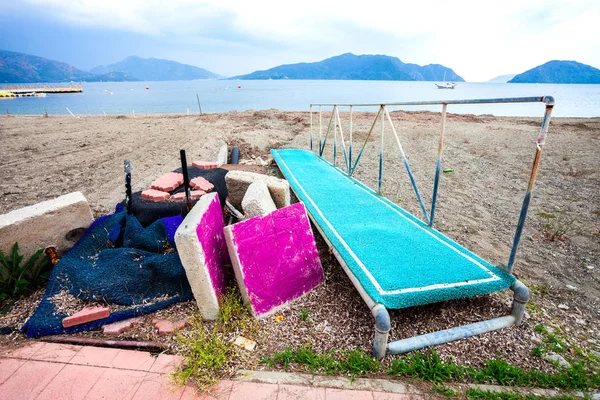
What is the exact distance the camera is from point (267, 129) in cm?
1268

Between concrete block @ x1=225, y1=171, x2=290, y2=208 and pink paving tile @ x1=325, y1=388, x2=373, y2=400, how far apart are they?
7.77ft

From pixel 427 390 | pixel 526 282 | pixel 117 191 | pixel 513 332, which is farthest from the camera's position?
pixel 117 191

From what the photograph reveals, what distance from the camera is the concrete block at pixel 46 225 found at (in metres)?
3.06

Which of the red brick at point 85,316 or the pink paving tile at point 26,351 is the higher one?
the red brick at point 85,316

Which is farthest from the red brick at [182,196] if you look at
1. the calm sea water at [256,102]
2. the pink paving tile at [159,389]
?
the calm sea water at [256,102]

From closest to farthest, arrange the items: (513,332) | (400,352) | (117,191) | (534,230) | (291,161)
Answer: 1. (400,352)
2. (513,332)
3. (534,230)
4. (117,191)
5. (291,161)

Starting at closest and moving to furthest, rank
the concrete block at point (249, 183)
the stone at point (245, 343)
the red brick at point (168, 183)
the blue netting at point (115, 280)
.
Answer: the stone at point (245, 343) < the blue netting at point (115, 280) < the concrete block at point (249, 183) < the red brick at point (168, 183)

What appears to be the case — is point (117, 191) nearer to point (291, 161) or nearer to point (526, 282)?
point (291, 161)

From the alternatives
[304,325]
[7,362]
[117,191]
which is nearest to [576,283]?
[304,325]

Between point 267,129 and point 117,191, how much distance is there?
7.71m

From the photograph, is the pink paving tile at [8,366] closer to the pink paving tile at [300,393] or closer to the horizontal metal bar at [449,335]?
the pink paving tile at [300,393]

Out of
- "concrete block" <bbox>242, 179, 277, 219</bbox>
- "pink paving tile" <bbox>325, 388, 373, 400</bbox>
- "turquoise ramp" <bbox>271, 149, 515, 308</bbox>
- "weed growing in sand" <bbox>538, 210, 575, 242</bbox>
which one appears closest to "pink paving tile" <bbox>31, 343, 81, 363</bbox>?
"concrete block" <bbox>242, 179, 277, 219</bbox>

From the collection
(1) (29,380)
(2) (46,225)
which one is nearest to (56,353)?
(1) (29,380)

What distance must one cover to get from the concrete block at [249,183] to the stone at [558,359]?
9.45 feet
